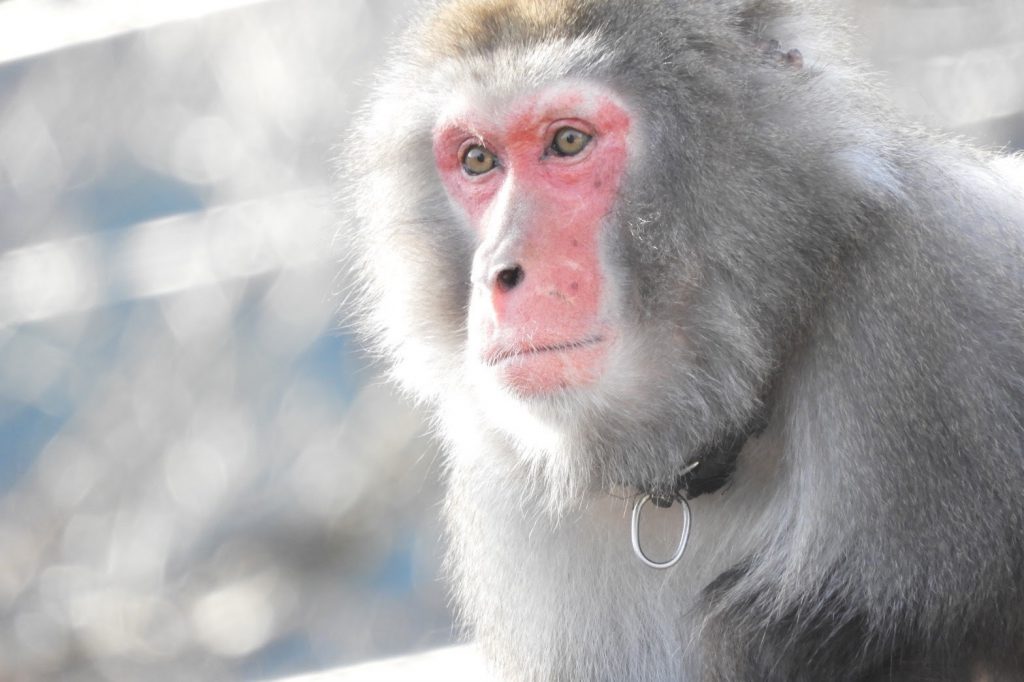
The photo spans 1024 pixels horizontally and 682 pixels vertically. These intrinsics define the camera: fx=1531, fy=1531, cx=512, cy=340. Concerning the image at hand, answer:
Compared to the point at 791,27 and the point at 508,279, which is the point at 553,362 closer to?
the point at 508,279

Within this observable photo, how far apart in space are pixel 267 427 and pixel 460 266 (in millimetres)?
4314

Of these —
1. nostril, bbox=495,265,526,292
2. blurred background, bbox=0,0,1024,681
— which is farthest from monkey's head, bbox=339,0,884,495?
blurred background, bbox=0,0,1024,681

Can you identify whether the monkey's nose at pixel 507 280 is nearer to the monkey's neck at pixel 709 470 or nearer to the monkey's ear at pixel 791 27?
the monkey's neck at pixel 709 470

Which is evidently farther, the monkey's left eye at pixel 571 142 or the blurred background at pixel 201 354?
the blurred background at pixel 201 354

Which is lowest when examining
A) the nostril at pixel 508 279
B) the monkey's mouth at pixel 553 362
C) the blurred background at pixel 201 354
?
the monkey's mouth at pixel 553 362

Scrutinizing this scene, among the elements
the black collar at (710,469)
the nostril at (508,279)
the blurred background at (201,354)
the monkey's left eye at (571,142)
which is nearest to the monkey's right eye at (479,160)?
the monkey's left eye at (571,142)

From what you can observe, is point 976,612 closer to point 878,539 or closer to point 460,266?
point 878,539

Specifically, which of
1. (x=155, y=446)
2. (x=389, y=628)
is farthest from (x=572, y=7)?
(x=155, y=446)

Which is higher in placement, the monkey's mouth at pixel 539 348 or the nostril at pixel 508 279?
the nostril at pixel 508 279

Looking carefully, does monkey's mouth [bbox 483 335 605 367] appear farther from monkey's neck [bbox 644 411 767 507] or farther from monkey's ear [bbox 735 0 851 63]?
monkey's ear [bbox 735 0 851 63]

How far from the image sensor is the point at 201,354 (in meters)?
7.97

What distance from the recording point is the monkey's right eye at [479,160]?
3637 millimetres

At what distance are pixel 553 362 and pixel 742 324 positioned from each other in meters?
0.43

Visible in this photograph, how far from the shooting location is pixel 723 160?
3361 mm
